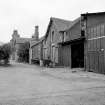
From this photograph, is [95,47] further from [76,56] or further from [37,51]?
[37,51]

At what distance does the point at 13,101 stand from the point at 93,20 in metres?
13.8

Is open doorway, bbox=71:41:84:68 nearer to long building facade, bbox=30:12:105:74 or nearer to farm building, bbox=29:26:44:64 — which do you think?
long building facade, bbox=30:12:105:74

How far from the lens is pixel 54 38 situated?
22.5 meters

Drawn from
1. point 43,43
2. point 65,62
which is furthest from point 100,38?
point 43,43

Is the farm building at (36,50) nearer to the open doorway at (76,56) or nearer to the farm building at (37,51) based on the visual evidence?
the farm building at (37,51)

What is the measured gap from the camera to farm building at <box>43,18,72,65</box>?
69.9 feet

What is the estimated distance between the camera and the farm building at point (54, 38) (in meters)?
21.3

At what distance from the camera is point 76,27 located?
20297 millimetres

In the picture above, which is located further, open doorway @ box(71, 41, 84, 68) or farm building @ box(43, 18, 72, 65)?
farm building @ box(43, 18, 72, 65)

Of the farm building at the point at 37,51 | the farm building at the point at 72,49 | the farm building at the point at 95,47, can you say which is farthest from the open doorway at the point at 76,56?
the farm building at the point at 37,51

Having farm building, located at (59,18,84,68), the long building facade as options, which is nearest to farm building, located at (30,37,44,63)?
the long building facade

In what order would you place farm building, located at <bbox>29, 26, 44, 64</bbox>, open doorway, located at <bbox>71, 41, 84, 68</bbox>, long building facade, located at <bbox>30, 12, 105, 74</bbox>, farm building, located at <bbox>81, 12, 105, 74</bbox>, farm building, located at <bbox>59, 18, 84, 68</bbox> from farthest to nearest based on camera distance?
1. farm building, located at <bbox>29, 26, 44, 64</bbox>
2. open doorway, located at <bbox>71, 41, 84, 68</bbox>
3. farm building, located at <bbox>59, 18, 84, 68</bbox>
4. long building facade, located at <bbox>30, 12, 105, 74</bbox>
5. farm building, located at <bbox>81, 12, 105, 74</bbox>

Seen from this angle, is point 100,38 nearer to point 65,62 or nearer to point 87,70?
point 87,70

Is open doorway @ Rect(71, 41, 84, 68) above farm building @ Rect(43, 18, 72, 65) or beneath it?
beneath
